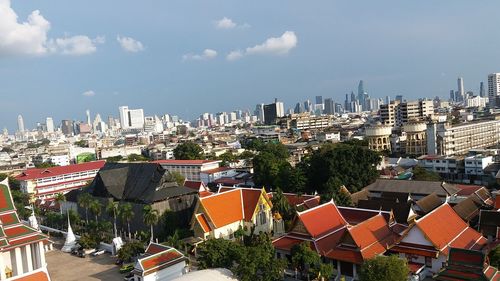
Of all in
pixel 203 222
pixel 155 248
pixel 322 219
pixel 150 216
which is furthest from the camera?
pixel 150 216

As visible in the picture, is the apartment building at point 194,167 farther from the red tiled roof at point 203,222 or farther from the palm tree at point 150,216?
the red tiled roof at point 203,222

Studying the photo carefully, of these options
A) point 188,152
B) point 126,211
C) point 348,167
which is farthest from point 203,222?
point 188,152

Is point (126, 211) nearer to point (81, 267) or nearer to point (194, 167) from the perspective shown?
point (81, 267)

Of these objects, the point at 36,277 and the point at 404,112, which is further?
the point at 404,112

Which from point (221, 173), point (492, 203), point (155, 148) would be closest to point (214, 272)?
point (492, 203)

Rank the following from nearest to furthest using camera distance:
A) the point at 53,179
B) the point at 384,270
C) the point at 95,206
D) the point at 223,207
→ the point at 384,270 → the point at 223,207 → the point at 95,206 → the point at 53,179

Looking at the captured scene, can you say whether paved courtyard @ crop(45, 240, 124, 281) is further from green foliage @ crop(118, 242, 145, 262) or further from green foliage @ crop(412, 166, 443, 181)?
green foliage @ crop(412, 166, 443, 181)

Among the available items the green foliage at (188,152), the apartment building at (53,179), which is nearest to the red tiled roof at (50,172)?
the apartment building at (53,179)

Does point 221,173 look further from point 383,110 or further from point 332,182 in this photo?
point 383,110
